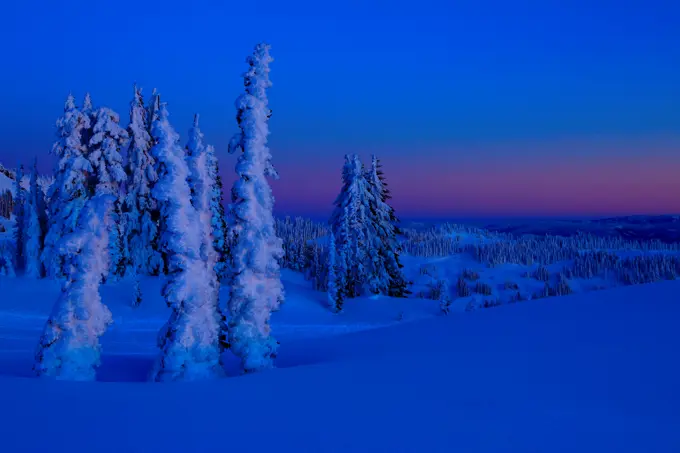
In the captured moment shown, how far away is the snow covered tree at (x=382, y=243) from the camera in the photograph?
45.3 metres

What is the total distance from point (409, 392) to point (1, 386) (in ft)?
18.7

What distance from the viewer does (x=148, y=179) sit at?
43.1 m

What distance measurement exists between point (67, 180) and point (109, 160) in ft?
10.7

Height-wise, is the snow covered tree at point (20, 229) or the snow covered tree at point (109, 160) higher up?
the snow covered tree at point (109, 160)

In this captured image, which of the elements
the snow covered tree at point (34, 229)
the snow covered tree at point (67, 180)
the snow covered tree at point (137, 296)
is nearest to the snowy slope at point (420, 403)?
the snow covered tree at point (137, 296)

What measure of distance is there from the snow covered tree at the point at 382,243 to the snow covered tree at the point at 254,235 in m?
33.6

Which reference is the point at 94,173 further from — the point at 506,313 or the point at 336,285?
the point at 506,313

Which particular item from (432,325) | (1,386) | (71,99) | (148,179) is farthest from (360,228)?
(1,386)

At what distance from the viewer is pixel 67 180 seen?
37.6 m

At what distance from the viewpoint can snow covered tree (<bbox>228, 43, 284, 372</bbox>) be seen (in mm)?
10859

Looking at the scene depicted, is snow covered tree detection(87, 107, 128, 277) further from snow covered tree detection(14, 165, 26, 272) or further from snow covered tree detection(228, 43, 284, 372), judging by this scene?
snow covered tree detection(228, 43, 284, 372)

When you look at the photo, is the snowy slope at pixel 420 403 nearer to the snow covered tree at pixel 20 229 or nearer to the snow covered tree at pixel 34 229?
the snow covered tree at pixel 34 229

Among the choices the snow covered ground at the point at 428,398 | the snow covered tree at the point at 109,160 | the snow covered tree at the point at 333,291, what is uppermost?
the snow covered tree at the point at 109,160

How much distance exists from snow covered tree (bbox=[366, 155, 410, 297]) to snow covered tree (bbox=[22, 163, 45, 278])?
88.9 feet
